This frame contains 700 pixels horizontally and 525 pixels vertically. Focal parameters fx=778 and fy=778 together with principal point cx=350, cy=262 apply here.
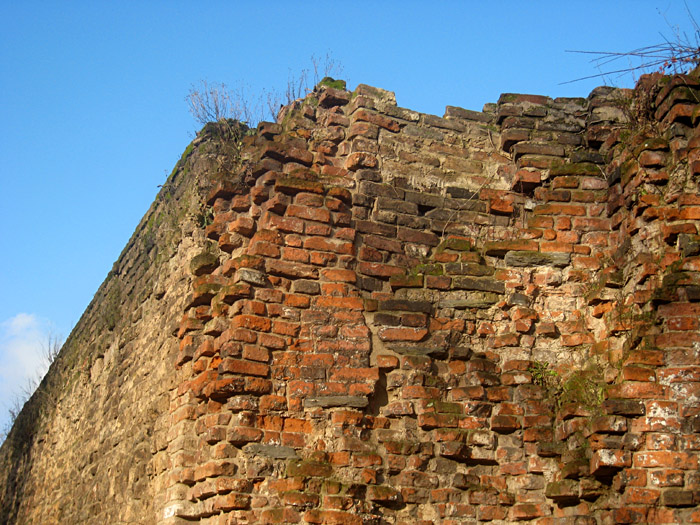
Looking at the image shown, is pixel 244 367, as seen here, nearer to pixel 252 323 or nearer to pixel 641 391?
pixel 252 323

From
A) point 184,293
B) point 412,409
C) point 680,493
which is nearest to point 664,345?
point 680,493

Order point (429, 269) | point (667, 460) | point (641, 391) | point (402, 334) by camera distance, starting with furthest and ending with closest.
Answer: point (429, 269) < point (402, 334) < point (641, 391) < point (667, 460)

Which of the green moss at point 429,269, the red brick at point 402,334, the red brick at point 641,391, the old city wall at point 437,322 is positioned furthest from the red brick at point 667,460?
the green moss at point 429,269

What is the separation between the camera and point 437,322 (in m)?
4.73

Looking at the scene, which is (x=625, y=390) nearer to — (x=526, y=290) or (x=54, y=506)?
(x=526, y=290)

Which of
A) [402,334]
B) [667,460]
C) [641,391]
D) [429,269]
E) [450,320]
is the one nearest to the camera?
[667,460]

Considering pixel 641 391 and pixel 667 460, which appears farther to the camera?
pixel 641 391

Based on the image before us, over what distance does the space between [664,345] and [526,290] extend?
96cm

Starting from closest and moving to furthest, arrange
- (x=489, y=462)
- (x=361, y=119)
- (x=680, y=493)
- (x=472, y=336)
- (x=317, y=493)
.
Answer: (x=680, y=493), (x=317, y=493), (x=489, y=462), (x=472, y=336), (x=361, y=119)

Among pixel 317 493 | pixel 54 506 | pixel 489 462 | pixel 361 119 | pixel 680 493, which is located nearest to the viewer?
pixel 680 493

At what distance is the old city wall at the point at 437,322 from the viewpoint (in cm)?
412

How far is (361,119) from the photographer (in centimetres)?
518

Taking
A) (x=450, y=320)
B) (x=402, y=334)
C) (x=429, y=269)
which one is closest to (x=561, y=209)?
(x=429, y=269)

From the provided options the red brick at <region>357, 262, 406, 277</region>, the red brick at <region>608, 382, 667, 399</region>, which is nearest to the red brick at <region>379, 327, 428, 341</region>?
the red brick at <region>357, 262, 406, 277</region>
